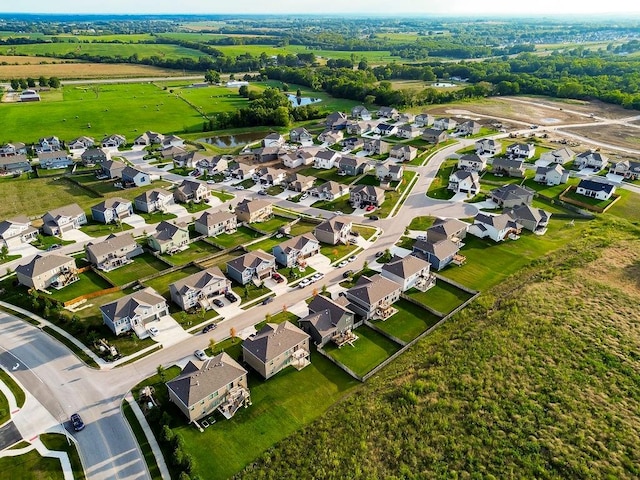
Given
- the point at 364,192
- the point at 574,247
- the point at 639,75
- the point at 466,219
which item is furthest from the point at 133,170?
the point at 639,75

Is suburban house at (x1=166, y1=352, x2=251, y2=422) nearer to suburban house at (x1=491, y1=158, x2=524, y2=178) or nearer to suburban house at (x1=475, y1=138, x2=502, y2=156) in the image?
suburban house at (x1=491, y1=158, x2=524, y2=178)

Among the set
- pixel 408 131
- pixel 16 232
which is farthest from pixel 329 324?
pixel 408 131

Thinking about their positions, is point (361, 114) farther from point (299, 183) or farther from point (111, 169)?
point (111, 169)

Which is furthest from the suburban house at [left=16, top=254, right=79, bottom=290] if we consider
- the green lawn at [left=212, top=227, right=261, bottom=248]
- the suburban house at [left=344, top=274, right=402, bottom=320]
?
the suburban house at [left=344, top=274, right=402, bottom=320]

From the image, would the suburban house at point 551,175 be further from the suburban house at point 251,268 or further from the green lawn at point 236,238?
the suburban house at point 251,268

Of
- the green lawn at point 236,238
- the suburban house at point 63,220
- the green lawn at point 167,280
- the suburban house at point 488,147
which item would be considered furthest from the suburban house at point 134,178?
the suburban house at point 488,147

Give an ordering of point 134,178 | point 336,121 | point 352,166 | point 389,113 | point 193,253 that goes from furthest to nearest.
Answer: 1. point 389,113
2. point 336,121
3. point 352,166
4. point 134,178
5. point 193,253

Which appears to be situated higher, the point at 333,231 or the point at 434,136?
the point at 333,231
